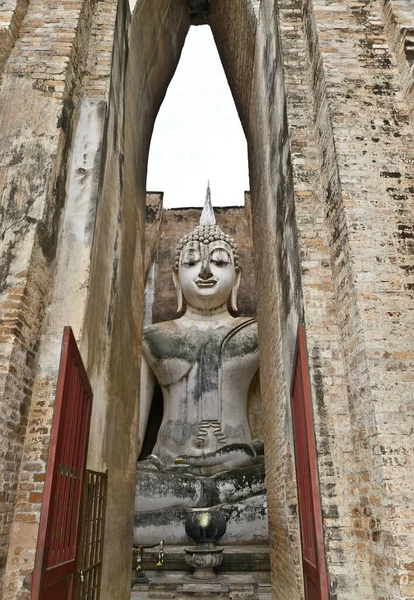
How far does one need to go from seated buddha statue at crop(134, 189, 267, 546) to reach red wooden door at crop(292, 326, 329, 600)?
412 cm

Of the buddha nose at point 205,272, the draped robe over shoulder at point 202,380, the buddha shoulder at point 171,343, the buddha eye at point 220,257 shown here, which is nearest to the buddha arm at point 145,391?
the draped robe over shoulder at point 202,380

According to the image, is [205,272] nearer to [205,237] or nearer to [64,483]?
[205,237]

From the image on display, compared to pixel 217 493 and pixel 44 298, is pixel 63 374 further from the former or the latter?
pixel 217 493

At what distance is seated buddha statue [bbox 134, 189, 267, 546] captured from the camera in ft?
25.8

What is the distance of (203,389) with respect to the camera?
1020 cm

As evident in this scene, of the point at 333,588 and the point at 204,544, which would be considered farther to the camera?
the point at 204,544

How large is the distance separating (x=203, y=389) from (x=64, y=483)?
6964 mm

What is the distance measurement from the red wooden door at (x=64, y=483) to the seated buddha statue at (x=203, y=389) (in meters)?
4.39

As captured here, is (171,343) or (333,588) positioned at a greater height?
(171,343)

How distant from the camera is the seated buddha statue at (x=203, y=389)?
7852 mm

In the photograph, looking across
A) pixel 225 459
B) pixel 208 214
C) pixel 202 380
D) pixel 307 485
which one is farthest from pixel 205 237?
pixel 307 485

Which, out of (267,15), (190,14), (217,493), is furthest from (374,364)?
(190,14)

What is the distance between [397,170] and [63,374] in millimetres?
2650

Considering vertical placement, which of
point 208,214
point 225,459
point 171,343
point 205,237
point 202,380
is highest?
point 208,214
